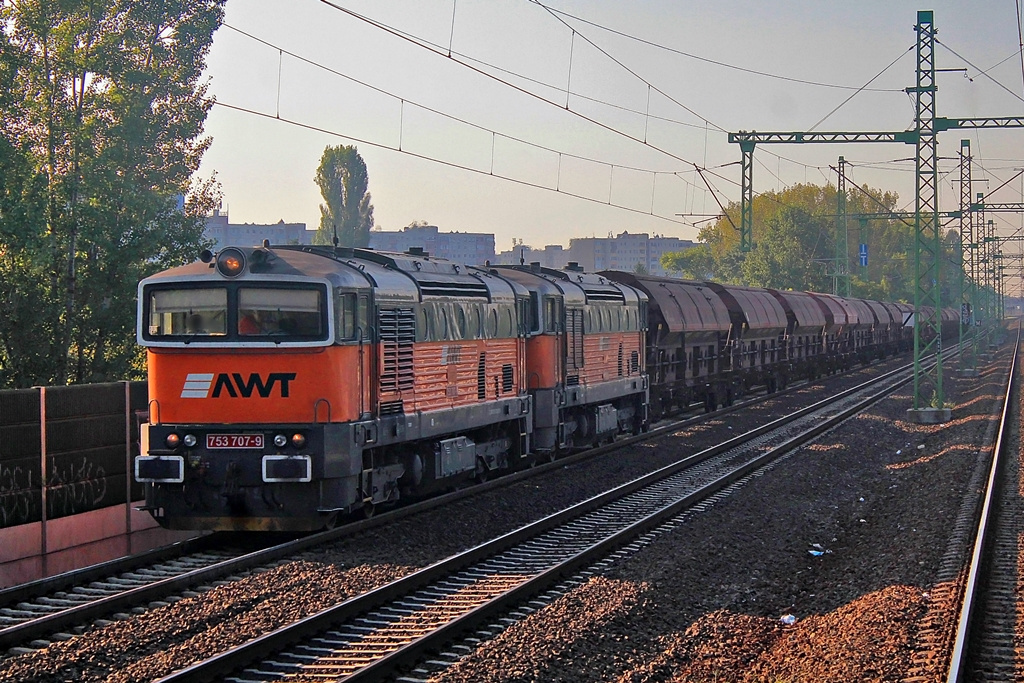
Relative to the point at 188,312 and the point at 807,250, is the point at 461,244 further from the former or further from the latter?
the point at 188,312

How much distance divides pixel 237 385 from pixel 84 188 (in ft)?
41.2

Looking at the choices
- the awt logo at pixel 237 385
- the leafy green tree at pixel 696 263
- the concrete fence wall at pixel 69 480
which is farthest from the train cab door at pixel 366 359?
the leafy green tree at pixel 696 263

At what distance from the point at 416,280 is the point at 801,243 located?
7533cm

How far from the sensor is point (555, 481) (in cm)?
1889

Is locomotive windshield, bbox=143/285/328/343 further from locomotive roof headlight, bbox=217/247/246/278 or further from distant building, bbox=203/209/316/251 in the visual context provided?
→ distant building, bbox=203/209/316/251

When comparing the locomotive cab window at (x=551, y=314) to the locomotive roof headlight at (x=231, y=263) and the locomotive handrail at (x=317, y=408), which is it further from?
the locomotive roof headlight at (x=231, y=263)

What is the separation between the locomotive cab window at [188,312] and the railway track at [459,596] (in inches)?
151

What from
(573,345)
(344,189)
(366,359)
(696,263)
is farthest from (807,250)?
(366,359)

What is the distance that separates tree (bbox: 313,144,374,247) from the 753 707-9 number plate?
66.3m

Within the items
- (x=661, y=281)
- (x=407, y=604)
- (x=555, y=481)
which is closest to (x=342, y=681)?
(x=407, y=604)

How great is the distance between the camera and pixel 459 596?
1101 cm

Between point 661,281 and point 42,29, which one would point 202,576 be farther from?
point 661,281

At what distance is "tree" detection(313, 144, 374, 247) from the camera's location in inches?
3132

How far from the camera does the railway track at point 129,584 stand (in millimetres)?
9508
